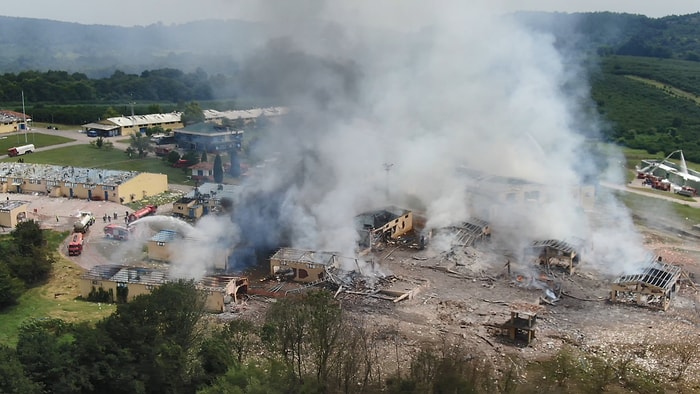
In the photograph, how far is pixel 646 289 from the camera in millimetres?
18078

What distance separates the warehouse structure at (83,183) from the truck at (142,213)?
2.11 meters

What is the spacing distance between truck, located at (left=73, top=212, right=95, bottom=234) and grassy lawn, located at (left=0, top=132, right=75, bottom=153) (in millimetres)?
16780

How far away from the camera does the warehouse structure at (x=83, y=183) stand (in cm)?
2833

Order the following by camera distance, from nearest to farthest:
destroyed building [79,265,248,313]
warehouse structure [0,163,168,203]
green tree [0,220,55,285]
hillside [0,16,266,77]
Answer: destroyed building [79,265,248,313] < green tree [0,220,55,285] < warehouse structure [0,163,168,203] < hillside [0,16,266,77]

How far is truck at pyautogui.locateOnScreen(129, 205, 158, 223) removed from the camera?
2519cm

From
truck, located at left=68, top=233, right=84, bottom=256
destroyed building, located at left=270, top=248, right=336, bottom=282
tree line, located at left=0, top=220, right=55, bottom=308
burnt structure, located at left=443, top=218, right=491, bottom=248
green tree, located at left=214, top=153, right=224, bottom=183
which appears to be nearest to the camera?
tree line, located at left=0, top=220, right=55, bottom=308

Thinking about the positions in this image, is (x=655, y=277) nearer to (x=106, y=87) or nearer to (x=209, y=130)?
(x=209, y=130)

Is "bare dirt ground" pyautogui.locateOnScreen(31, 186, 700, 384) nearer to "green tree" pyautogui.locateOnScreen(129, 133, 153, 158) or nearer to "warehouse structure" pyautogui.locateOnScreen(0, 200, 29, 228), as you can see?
"warehouse structure" pyautogui.locateOnScreen(0, 200, 29, 228)

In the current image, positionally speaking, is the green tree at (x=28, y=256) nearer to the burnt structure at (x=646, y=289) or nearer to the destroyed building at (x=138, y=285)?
the destroyed building at (x=138, y=285)

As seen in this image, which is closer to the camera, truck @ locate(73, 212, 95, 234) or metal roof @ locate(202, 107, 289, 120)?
truck @ locate(73, 212, 95, 234)

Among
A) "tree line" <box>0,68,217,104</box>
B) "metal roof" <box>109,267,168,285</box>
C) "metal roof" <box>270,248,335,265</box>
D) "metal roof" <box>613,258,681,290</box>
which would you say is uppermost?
"tree line" <box>0,68,217,104</box>

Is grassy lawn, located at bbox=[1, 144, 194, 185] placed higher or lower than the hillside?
lower

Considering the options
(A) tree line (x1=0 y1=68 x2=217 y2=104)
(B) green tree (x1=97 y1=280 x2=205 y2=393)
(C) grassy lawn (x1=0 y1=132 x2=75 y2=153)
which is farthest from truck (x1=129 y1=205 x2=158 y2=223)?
(A) tree line (x1=0 y1=68 x2=217 y2=104)

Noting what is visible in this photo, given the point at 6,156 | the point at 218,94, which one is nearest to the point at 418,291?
the point at 6,156
